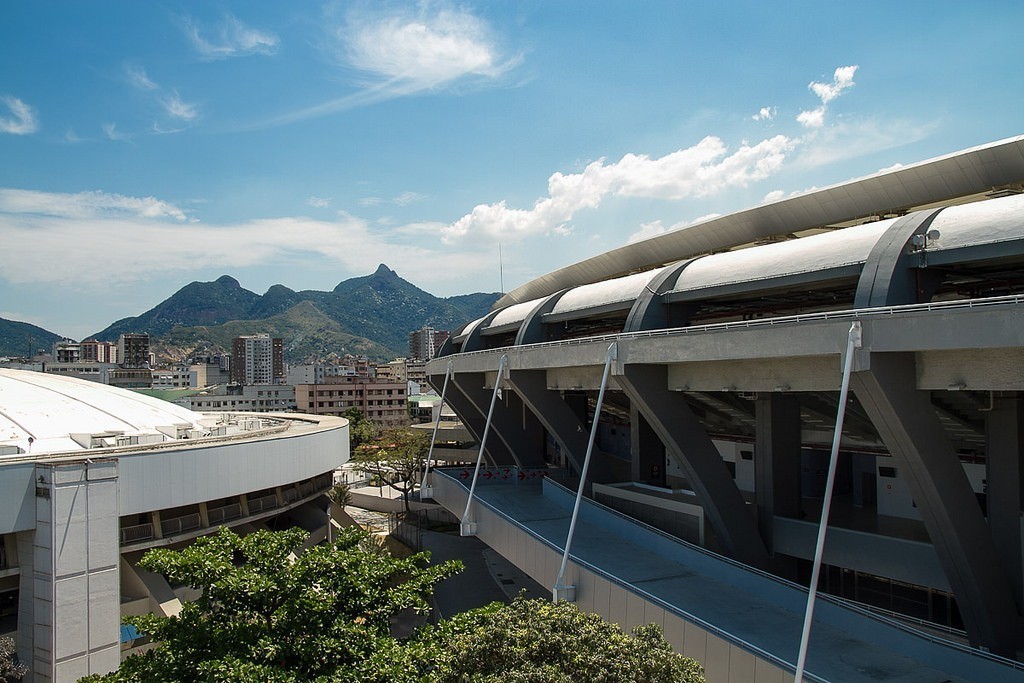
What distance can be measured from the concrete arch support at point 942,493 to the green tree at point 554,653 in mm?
7365

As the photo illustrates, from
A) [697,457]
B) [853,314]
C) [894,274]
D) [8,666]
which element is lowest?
[8,666]

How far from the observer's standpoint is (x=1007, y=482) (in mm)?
16219

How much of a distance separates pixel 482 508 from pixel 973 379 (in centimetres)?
1991

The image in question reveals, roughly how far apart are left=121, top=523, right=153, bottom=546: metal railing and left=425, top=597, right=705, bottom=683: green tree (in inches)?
641

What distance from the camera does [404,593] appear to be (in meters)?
13.8

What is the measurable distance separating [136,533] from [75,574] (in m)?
4.24

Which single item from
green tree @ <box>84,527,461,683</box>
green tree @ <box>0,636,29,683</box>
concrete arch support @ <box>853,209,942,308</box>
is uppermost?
concrete arch support @ <box>853,209,942,308</box>

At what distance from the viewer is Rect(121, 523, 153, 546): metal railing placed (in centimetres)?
2339

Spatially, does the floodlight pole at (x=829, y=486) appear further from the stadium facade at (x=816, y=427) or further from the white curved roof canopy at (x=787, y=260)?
the white curved roof canopy at (x=787, y=260)

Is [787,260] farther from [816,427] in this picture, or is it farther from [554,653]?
[554,653]

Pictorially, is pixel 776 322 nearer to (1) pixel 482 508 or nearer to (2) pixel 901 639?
(2) pixel 901 639

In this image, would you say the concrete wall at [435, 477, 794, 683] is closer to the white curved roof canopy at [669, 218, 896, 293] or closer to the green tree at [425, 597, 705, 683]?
the green tree at [425, 597, 705, 683]

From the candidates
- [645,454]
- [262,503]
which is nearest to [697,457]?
[645,454]

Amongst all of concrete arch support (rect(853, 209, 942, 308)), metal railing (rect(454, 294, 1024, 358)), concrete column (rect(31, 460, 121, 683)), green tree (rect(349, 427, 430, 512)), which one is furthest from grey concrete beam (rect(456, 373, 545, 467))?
concrete arch support (rect(853, 209, 942, 308))
